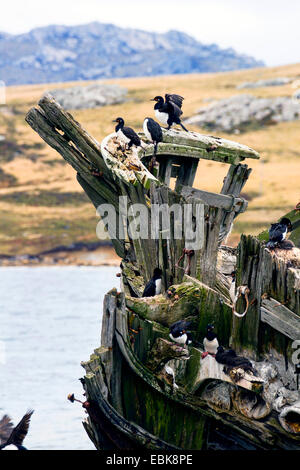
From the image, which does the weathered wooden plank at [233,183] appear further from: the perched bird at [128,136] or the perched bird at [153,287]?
the perched bird at [153,287]

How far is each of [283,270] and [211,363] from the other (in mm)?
1442

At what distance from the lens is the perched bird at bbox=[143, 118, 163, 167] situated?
13039 mm

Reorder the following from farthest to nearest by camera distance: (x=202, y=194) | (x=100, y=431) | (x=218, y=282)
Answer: (x=202, y=194), (x=218, y=282), (x=100, y=431)

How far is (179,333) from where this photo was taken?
30.3ft

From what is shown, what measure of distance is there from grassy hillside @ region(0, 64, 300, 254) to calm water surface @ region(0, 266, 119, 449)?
23.5 feet

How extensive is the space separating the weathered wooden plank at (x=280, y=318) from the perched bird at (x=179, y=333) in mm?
962

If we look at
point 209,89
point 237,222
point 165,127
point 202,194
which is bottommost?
point 237,222

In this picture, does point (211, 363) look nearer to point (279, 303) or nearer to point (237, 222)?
point (279, 303)

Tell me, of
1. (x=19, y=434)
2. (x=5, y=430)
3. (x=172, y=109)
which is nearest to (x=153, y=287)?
(x=19, y=434)

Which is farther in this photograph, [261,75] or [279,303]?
[261,75]

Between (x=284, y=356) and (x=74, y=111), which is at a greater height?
A: (x=74, y=111)

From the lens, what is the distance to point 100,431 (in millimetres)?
9719

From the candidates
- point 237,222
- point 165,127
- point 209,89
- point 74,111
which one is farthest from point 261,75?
point 165,127

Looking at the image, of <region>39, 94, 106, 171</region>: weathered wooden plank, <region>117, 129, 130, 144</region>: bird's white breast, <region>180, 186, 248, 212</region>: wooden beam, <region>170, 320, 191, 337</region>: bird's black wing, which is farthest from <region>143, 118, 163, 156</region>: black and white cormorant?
<region>170, 320, 191, 337</region>: bird's black wing
